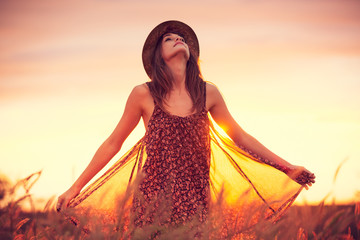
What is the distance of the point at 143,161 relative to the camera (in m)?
3.28

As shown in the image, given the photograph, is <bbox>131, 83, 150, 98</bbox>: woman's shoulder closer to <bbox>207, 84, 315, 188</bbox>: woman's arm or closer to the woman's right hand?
<bbox>207, 84, 315, 188</bbox>: woman's arm

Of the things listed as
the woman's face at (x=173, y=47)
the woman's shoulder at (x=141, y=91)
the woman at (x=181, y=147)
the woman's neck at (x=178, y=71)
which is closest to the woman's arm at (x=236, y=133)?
the woman at (x=181, y=147)

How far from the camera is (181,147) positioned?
321cm

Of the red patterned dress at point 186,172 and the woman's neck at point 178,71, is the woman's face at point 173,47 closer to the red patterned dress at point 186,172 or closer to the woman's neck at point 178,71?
the woman's neck at point 178,71

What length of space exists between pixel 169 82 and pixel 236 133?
0.76 m

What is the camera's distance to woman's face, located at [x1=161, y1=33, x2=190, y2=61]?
361 centimetres

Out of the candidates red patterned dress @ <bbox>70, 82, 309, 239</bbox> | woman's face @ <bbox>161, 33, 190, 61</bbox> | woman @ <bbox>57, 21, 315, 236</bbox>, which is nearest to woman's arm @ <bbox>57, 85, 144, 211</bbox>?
woman @ <bbox>57, 21, 315, 236</bbox>

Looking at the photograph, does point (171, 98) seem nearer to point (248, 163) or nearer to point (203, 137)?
point (203, 137)

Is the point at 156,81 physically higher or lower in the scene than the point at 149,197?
higher

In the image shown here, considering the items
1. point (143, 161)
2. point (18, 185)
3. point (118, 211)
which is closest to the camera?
point (118, 211)

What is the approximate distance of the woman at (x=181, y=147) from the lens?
3.10 metres

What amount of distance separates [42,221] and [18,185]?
0.15m

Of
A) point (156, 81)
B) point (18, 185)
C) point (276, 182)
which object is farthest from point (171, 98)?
point (18, 185)

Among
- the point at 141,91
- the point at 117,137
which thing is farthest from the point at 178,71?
the point at 117,137
